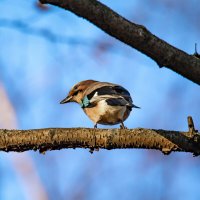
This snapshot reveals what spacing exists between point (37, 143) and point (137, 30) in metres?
1.38

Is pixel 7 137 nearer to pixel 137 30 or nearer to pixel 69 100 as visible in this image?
pixel 137 30

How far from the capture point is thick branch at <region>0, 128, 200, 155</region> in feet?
9.00

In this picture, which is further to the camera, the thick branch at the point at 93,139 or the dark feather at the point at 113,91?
the dark feather at the point at 113,91

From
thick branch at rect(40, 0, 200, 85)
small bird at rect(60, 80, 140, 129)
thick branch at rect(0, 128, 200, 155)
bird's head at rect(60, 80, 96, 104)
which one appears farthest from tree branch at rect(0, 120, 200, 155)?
bird's head at rect(60, 80, 96, 104)

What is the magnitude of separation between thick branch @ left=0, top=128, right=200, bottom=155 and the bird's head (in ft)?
8.93

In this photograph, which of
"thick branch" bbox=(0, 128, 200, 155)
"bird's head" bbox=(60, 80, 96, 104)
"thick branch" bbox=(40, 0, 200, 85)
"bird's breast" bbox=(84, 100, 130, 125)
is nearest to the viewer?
"thick branch" bbox=(40, 0, 200, 85)

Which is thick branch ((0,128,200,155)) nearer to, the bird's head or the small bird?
the small bird

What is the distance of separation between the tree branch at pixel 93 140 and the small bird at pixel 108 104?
170 centimetres

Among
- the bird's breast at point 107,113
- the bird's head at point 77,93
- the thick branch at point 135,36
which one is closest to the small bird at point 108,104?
the bird's breast at point 107,113

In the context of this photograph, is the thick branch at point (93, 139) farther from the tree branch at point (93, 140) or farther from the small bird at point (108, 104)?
the small bird at point (108, 104)

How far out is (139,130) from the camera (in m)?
2.78

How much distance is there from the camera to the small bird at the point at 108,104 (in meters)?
4.67

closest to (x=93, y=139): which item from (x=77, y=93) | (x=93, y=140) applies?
(x=93, y=140)

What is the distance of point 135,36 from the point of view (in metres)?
1.51
